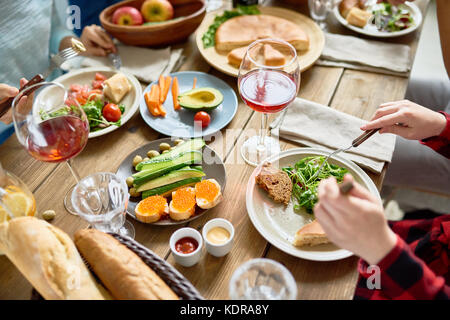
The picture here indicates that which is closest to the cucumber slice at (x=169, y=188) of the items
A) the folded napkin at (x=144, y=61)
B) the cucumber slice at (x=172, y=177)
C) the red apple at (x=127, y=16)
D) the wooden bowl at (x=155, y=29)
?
the cucumber slice at (x=172, y=177)

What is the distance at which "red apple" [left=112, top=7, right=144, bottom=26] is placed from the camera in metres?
1.93

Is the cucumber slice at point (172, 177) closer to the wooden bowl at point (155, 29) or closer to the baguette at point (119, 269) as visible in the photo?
the baguette at point (119, 269)

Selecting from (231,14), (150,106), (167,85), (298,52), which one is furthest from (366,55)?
(150,106)

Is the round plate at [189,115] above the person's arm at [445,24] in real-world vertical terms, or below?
below

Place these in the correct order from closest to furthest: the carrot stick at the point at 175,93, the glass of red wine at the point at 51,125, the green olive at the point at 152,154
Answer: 1. the glass of red wine at the point at 51,125
2. the green olive at the point at 152,154
3. the carrot stick at the point at 175,93

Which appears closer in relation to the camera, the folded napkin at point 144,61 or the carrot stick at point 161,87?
the carrot stick at point 161,87

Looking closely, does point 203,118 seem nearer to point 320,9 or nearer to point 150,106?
point 150,106

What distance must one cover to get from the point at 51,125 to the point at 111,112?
452mm

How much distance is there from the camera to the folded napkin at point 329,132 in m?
1.42

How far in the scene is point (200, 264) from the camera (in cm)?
113

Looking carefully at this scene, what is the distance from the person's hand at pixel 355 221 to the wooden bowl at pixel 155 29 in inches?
50.9

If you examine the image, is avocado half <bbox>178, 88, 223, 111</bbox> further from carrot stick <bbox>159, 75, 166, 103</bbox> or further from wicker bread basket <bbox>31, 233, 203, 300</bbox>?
wicker bread basket <bbox>31, 233, 203, 300</bbox>

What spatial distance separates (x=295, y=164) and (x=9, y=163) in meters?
1.09
